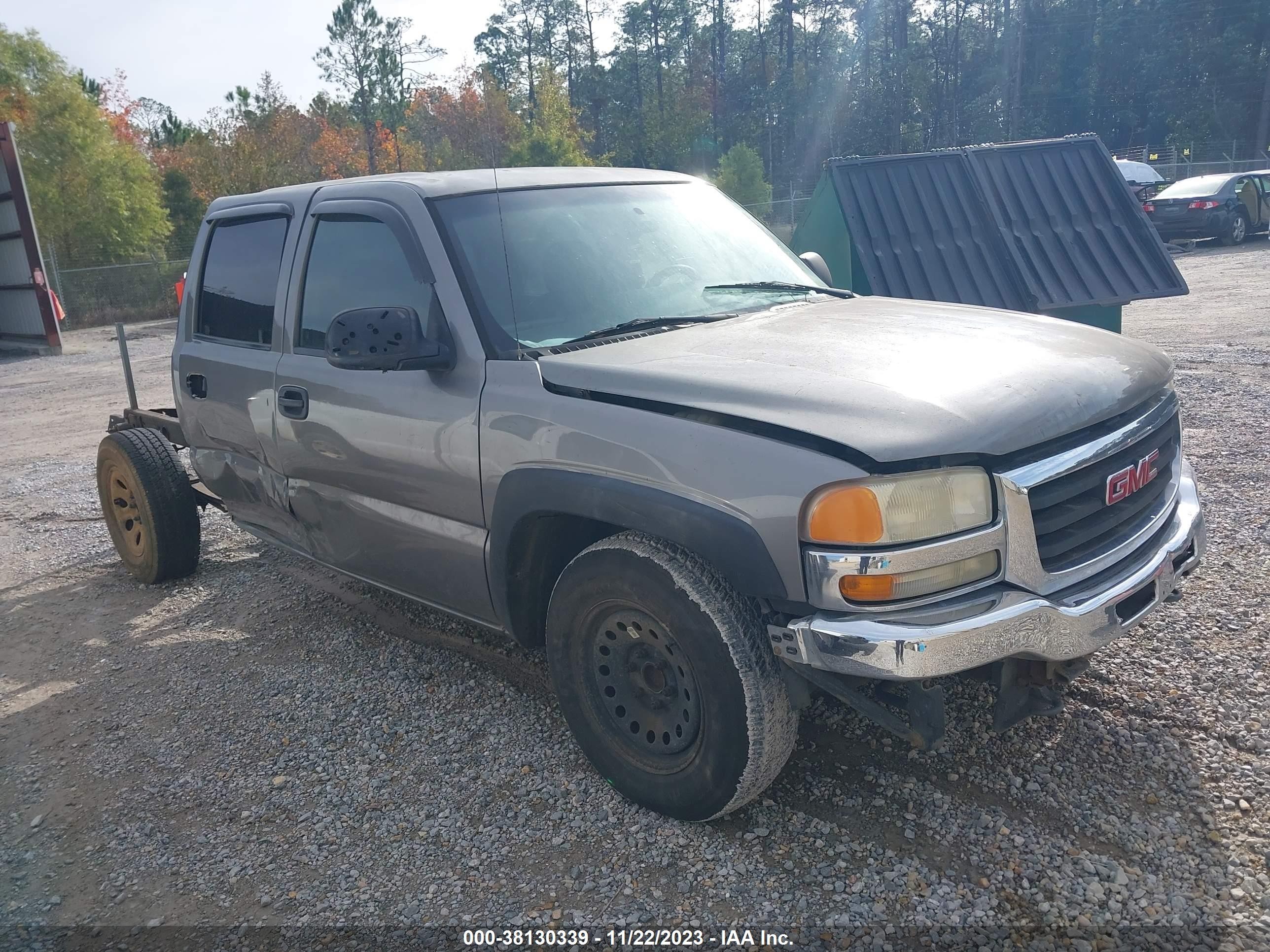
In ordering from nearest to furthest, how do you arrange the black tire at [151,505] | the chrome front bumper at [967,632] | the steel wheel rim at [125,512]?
1. the chrome front bumper at [967,632]
2. the black tire at [151,505]
3. the steel wheel rim at [125,512]

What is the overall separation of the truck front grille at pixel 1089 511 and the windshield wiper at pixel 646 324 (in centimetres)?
135

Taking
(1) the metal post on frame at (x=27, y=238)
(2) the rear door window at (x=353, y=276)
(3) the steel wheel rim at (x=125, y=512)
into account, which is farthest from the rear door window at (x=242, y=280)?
(1) the metal post on frame at (x=27, y=238)

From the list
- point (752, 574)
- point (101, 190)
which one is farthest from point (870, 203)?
point (101, 190)

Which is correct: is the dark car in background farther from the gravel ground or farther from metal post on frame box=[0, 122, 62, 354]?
metal post on frame box=[0, 122, 62, 354]

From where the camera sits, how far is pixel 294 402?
4035 millimetres

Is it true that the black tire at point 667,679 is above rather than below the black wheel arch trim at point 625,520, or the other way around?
below

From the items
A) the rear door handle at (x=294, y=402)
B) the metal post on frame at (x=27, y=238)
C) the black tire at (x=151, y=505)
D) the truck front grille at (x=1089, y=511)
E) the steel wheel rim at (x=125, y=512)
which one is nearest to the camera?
the truck front grille at (x=1089, y=511)

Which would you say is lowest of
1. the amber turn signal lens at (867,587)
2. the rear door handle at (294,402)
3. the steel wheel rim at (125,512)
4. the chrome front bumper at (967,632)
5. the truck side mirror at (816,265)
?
the steel wheel rim at (125,512)

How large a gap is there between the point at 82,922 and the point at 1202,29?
195ft

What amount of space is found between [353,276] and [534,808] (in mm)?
2085

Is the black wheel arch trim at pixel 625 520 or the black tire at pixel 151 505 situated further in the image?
the black tire at pixel 151 505

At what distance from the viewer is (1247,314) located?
488 inches

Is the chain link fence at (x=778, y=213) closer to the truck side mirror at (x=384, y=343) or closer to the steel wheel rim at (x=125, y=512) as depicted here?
the steel wheel rim at (x=125, y=512)

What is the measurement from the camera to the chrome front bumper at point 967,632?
243cm
